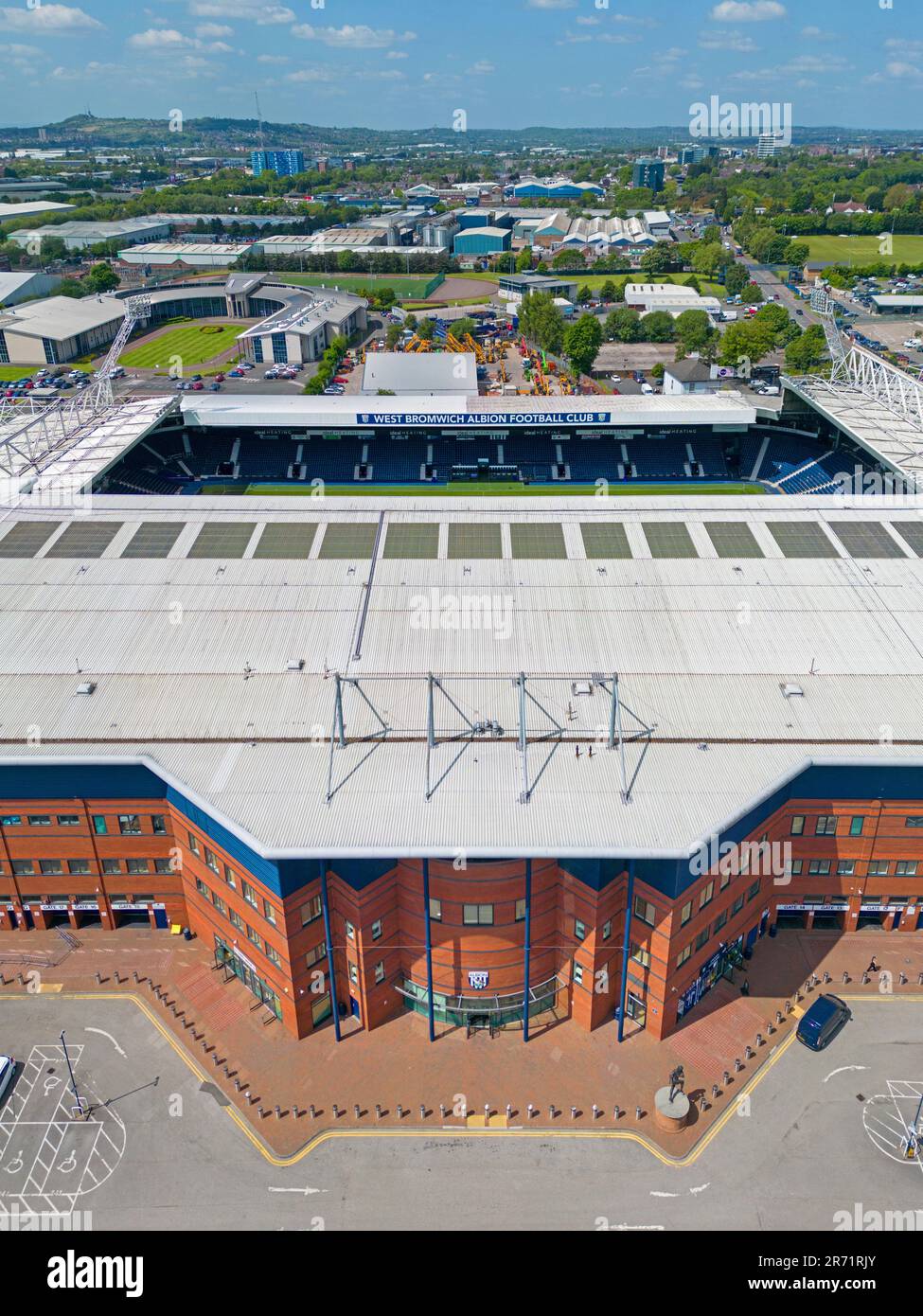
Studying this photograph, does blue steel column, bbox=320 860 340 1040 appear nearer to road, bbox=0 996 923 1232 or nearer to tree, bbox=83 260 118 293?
road, bbox=0 996 923 1232

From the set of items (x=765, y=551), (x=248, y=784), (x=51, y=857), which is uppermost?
(x=765, y=551)

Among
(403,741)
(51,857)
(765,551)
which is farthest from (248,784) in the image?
(765,551)

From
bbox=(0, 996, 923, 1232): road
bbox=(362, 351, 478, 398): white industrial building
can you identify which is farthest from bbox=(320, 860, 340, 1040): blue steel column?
bbox=(362, 351, 478, 398): white industrial building

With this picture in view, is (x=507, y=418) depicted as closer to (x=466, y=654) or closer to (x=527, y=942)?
(x=466, y=654)

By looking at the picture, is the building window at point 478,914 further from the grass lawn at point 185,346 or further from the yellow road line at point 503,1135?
the grass lawn at point 185,346

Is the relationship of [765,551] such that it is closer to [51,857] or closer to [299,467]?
[51,857]

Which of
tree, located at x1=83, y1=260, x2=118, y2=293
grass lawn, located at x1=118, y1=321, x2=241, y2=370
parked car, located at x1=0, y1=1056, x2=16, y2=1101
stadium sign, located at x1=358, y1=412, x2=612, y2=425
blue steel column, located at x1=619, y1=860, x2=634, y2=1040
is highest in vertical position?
tree, located at x1=83, y1=260, x2=118, y2=293

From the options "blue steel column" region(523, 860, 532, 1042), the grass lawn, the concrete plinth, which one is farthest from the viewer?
the grass lawn
